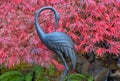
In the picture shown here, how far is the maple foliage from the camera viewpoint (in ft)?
7.04

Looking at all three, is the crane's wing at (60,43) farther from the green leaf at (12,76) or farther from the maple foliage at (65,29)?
the green leaf at (12,76)

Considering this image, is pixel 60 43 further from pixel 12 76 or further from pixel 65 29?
pixel 12 76

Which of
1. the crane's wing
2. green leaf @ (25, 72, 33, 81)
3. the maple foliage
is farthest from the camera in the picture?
green leaf @ (25, 72, 33, 81)

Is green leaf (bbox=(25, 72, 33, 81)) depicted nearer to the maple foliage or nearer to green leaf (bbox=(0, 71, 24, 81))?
green leaf (bbox=(0, 71, 24, 81))

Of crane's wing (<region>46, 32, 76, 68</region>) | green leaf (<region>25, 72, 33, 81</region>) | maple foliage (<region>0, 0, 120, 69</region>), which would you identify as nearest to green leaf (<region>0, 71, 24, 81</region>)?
green leaf (<region>25, 72, 33, 81</region>)

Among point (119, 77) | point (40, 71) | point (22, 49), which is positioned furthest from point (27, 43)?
point (119, 77)

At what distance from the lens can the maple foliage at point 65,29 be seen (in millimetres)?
2146

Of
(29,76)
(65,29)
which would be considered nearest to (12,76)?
(29,76)

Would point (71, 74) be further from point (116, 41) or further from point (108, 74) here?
point (116, 41)

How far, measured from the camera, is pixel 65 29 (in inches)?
88.0

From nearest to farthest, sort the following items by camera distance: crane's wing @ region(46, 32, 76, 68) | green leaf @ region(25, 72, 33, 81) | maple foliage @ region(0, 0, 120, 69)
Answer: crane's wing @ region(46, 32, 76, 68) → maple foliage @ region(0, 0, 120, 69) → green leaf @ region(25, 72, 33, 81)

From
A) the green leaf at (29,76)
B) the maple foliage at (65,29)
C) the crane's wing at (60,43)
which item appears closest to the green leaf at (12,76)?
the green leaf at (29,76)

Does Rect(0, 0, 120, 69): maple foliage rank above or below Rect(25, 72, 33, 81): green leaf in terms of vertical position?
above

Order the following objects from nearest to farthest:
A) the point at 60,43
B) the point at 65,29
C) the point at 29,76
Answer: the point at 60,43 → the point at 65,29 → the point at 29,76
